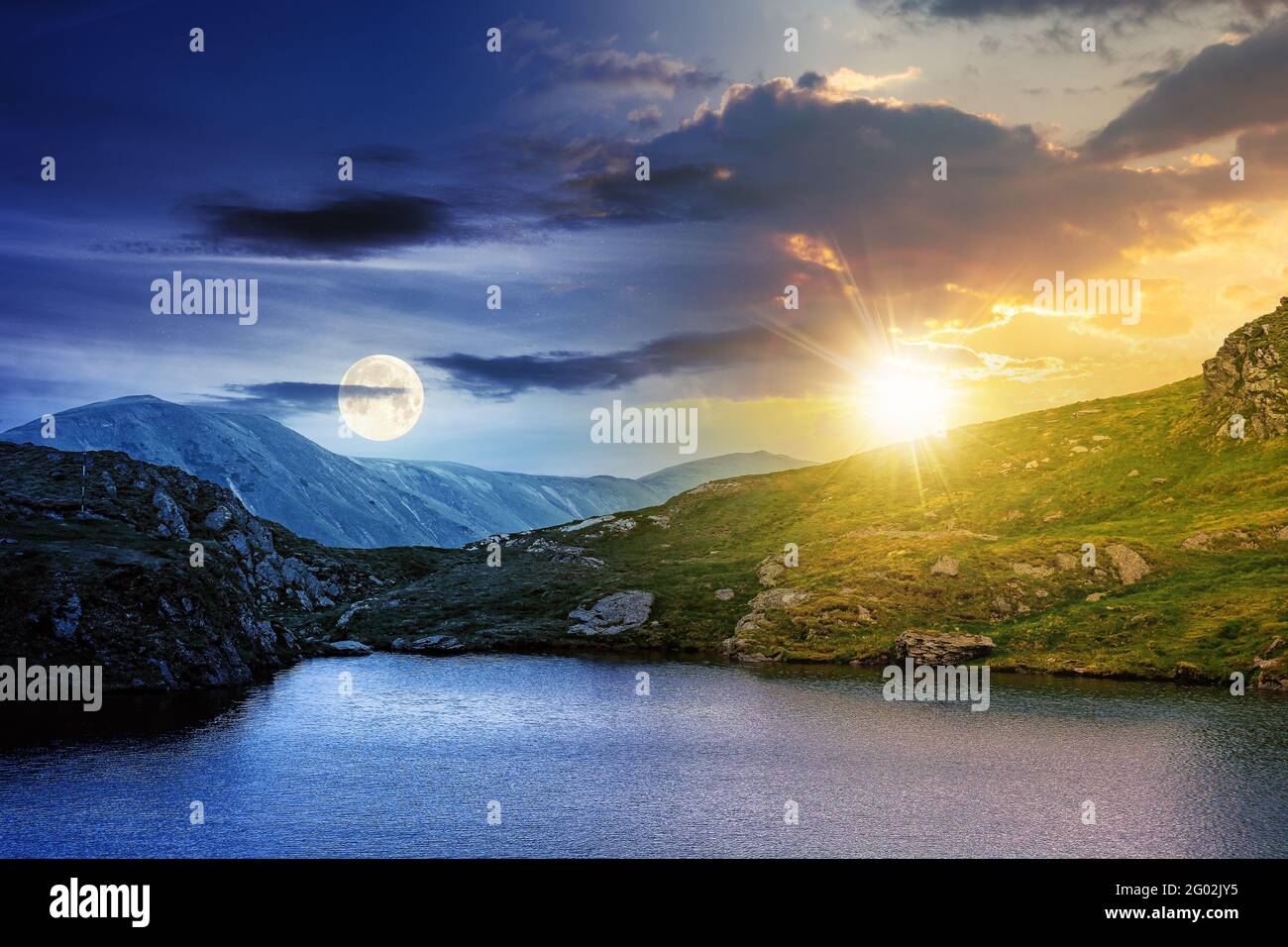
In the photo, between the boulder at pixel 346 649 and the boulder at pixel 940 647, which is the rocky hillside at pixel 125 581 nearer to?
the boulder at pixel 346 649

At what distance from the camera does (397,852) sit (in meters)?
53.1

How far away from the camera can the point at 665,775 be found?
2876 inches

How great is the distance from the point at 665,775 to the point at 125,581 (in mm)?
79577

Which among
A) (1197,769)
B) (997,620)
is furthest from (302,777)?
(997,620)

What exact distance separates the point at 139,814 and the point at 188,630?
2441 inches

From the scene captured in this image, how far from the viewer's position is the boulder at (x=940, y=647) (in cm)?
12794

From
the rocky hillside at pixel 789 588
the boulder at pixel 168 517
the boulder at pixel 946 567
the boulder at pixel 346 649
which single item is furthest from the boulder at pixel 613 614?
the boulder at pixel 168 517

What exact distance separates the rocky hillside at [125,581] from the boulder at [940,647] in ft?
298

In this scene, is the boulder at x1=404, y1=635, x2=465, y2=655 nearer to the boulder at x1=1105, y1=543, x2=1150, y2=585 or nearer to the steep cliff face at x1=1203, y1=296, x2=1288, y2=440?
the boulder at x1=1105, y1=543, x2=1150, y2=585

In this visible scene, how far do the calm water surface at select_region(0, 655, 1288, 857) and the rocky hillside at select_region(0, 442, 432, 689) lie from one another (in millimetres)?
9598

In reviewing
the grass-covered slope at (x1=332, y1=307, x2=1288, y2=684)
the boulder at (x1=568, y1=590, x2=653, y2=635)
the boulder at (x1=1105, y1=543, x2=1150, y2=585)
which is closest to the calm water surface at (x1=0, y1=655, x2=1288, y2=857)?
the grass-covered slope at (x1=332, y1=307, x2=1288, y2=684)
